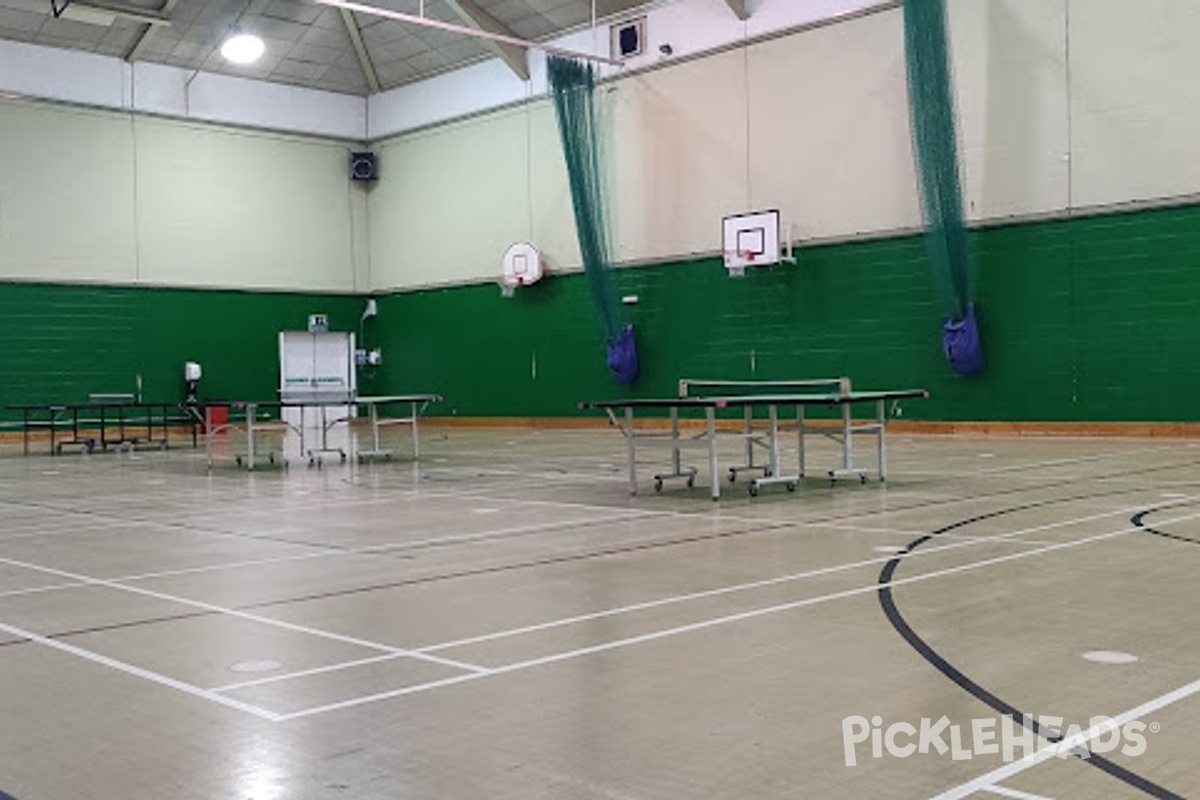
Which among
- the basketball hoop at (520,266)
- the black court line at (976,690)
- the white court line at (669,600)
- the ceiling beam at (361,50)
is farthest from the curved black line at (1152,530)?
the ceiling beam at (361,50)

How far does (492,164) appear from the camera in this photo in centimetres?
2606

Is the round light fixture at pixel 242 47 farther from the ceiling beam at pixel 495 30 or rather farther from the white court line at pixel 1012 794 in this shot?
the white court line at pixel 1012 794

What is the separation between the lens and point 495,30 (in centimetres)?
2411

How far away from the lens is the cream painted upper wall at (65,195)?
2303 cm

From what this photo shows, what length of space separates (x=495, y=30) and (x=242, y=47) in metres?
5.49

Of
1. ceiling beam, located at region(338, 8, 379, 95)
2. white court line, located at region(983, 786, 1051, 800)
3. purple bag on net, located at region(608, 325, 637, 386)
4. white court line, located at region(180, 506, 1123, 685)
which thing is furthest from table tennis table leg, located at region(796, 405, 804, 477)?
ceiling beam, located at region(338, 8, 379, 95)

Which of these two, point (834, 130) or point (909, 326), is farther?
point (834, 130)

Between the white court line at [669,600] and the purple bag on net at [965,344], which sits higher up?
the purple bag on net at [965,344]

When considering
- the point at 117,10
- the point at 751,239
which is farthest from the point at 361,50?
the point at 751,239

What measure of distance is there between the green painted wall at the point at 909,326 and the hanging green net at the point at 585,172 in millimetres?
545

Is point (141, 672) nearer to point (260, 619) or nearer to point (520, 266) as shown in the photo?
point (260, 619)

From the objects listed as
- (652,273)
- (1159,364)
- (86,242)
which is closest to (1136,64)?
(1159,364)

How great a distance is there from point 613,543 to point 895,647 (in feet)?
10.1

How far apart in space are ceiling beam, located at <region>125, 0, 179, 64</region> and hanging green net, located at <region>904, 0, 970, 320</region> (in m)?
14.4
